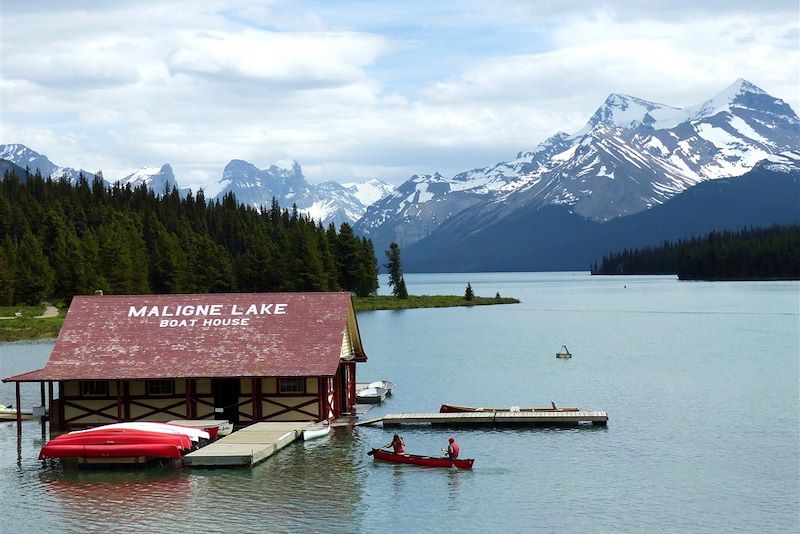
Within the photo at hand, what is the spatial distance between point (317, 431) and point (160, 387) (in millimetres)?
8509

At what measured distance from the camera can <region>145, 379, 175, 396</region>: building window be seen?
54.8 m

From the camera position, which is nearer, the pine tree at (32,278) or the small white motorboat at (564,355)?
the small white motorboat at (564,355)

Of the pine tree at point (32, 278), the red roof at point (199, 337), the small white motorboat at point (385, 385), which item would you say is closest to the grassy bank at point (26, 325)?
the pine tree at point (32, 278)

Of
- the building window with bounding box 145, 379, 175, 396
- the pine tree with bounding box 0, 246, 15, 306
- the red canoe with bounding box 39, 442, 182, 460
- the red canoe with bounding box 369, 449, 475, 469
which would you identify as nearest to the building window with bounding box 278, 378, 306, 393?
the building window with bounding box 145, 379, 175, 396

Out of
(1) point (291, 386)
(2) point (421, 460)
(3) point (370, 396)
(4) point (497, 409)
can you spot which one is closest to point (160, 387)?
(1) point (291, 386)

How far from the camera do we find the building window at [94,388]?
180ft

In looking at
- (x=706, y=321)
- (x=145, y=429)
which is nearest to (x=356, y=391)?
(x=145, y=429)

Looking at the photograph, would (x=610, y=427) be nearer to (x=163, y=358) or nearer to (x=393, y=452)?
(x=393, y=452)

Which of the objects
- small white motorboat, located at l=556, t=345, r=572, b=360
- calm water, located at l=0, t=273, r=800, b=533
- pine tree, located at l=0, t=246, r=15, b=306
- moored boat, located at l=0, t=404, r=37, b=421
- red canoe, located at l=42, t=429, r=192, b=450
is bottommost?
calm water, located at l=0, t=273, r=800, b=533

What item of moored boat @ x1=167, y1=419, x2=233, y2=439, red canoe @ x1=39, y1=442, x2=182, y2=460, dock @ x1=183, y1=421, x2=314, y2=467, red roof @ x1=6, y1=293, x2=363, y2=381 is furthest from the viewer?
red roof @ x1=6, y1=293, x2=363, y2=381

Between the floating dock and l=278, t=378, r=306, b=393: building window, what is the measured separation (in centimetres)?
389

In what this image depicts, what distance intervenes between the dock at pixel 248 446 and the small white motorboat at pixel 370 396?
1221 cm

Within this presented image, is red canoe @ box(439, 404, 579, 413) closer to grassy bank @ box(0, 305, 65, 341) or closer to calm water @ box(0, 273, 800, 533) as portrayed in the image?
calm water @ box(0, 273, 800, 533)

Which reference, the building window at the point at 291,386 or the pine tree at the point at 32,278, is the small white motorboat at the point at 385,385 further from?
the pine tree at the point at 32,278
